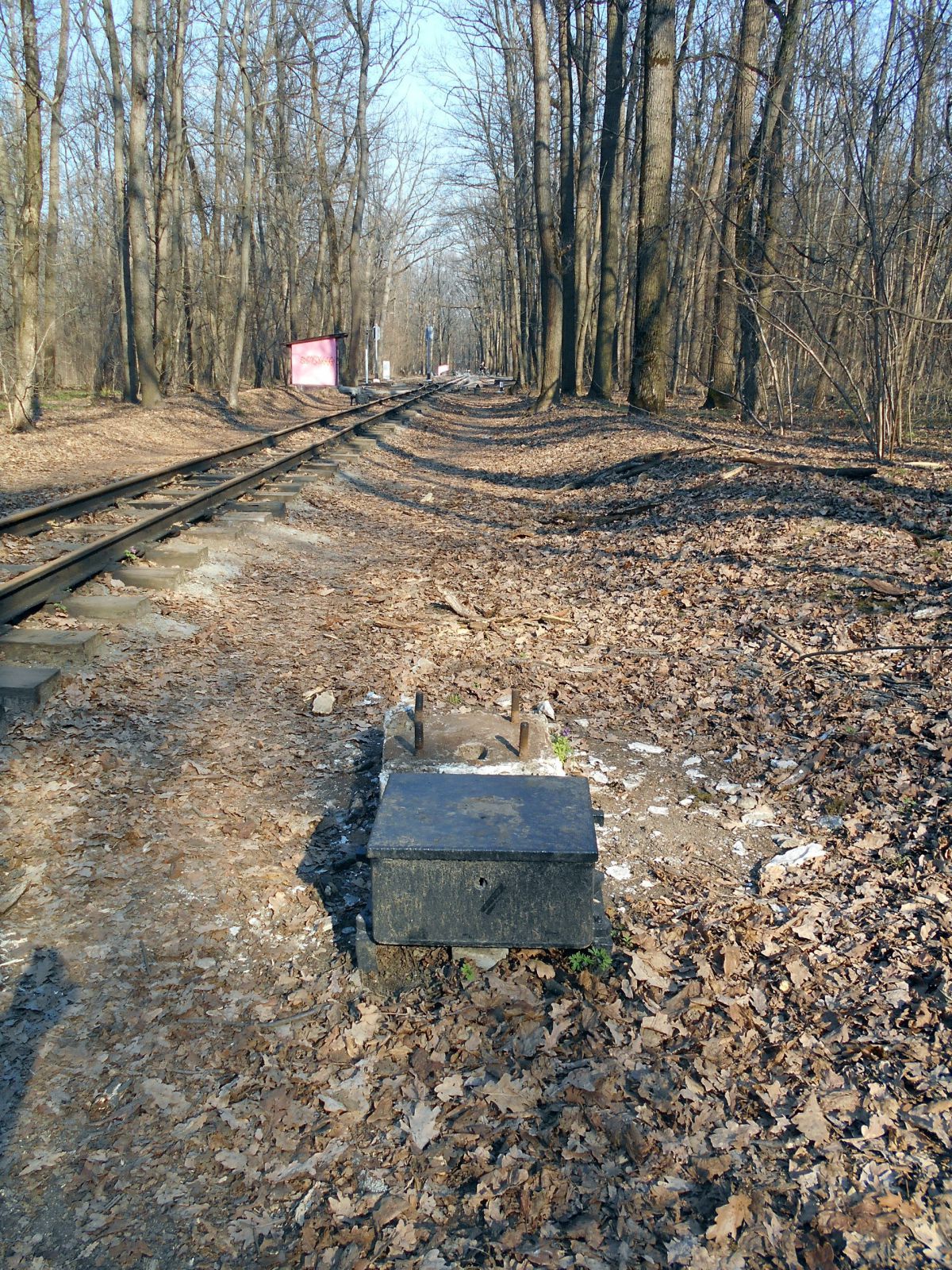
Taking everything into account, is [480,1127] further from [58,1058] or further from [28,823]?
[28,823]

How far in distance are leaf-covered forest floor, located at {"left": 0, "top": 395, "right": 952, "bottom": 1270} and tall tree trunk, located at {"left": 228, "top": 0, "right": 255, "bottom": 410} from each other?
19.0 meters

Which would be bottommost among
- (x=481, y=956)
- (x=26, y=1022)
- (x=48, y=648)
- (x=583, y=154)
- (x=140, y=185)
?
(x=26, y=1022)

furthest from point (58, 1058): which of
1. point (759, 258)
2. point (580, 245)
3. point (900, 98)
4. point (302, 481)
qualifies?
point (580, 245)

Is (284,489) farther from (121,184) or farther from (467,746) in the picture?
(121,184)

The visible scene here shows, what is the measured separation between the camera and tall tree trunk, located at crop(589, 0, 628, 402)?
21391 mm

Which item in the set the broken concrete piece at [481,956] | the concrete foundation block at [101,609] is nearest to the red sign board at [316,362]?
the concrete foundation block at [101,609]

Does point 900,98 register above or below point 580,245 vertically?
below

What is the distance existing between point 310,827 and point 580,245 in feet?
91.2

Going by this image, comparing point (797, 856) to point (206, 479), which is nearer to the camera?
point (797, 856)

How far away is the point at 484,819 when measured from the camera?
3.42 metres

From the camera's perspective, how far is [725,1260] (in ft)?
7.70

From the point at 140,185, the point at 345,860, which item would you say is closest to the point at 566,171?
the point at 140,185

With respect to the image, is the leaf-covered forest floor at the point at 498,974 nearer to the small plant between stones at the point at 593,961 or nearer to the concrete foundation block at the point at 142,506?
the small plant between stones at the point at 593,961

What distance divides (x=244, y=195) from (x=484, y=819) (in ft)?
79.4
